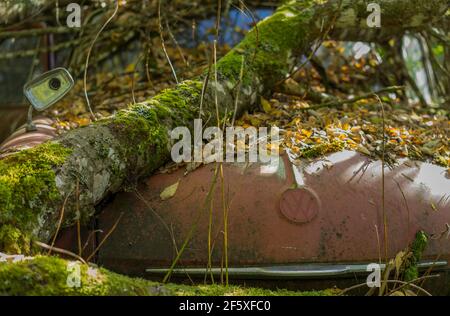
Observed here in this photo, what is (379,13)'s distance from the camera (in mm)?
4254

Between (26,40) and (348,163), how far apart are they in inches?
128

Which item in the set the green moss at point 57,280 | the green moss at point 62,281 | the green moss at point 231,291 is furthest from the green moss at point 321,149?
the green moss at point 57,280

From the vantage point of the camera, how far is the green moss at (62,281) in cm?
223

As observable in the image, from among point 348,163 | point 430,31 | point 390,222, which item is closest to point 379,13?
point 430,31

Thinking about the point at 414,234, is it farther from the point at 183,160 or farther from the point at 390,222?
the point at 183,160

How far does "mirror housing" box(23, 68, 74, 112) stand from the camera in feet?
10.9

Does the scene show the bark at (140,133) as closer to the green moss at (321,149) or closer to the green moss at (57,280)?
the green moss at (57,280)

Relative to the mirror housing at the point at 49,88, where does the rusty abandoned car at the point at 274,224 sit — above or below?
below

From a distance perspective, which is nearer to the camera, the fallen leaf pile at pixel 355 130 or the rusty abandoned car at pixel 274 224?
the rusty abandoned car at pixel 274 224

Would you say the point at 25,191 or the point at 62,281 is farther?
the point at 25,191

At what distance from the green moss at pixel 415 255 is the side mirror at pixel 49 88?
185 cm

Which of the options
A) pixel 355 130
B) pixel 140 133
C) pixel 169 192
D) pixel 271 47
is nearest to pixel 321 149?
pixel 355 130

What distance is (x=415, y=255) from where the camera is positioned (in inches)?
115

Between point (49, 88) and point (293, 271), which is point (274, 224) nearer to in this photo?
point (293, 271)
